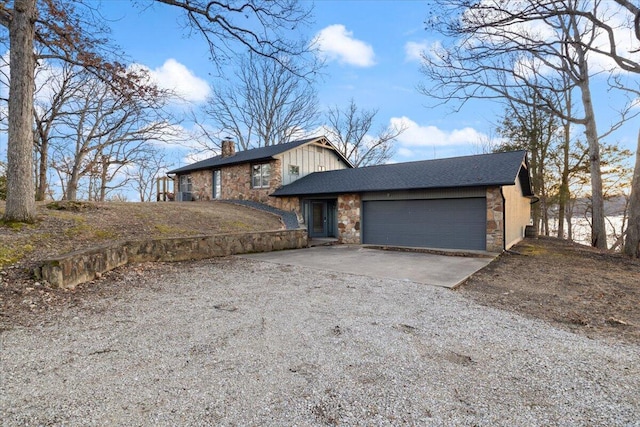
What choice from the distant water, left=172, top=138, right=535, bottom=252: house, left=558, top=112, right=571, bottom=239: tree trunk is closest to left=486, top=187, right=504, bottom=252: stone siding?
left=172, top=138, right=535, bottom=252: house

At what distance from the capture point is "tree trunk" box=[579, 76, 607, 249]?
13266mm

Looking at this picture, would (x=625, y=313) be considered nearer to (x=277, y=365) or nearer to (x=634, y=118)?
(x=277, y=365)

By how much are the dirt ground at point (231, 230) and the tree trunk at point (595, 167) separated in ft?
14.5

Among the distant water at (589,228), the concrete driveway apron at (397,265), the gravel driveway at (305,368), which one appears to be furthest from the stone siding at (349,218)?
the distant water at (589,228)

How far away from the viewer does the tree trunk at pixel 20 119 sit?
242 inches

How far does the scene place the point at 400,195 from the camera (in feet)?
39.0

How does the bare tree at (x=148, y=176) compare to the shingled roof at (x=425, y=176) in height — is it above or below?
above

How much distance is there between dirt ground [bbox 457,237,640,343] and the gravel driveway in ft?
1.90

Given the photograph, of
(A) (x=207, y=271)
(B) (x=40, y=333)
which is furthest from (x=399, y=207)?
(B) (x=40, y=333)

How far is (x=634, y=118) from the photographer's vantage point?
14.8 metres

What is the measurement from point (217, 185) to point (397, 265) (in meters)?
13.2

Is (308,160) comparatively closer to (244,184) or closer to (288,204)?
(288,204)

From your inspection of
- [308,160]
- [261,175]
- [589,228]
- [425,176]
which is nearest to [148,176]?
[261,175]

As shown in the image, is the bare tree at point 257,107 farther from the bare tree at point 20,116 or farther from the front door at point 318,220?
the bare tree at point 20,116
